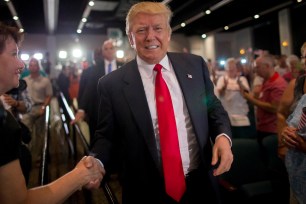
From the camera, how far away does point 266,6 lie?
43.5 ft

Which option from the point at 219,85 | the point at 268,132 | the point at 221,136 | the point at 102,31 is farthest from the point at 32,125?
the point at 102,31

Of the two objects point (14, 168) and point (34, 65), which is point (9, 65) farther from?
point (34, 65)

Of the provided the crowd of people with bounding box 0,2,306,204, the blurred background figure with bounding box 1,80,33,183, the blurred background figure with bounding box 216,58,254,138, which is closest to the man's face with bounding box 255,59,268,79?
the blurred background figure with bounding box 216,58,254,138

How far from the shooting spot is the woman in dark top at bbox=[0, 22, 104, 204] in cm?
102

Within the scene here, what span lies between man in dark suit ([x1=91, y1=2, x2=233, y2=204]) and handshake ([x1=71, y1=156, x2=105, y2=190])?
12cm

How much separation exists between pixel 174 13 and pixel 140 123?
14130 millimetres

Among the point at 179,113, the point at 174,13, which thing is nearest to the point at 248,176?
the point at 179,113

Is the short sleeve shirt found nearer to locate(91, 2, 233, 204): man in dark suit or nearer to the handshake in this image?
the handshake

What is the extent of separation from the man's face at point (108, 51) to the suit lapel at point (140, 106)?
237 cm

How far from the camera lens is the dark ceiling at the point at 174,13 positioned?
1263cm

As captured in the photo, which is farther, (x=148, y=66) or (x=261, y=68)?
(x=261, y=68)

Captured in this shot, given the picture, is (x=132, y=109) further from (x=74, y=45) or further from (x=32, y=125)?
(x=74, y=45)

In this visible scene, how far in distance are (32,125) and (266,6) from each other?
1168cm

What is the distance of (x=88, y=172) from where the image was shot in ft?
4.71
